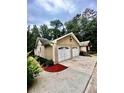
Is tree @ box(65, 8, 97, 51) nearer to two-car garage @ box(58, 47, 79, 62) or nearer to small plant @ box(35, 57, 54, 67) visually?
two-car garage @ box(58, 47, 79, 62)

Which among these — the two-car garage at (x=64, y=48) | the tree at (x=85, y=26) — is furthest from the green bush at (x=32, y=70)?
the tree at (x=85, y=26)

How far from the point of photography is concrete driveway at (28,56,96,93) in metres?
1.49

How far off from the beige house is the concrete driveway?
0.25 ft

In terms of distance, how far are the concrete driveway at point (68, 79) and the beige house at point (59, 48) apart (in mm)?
77

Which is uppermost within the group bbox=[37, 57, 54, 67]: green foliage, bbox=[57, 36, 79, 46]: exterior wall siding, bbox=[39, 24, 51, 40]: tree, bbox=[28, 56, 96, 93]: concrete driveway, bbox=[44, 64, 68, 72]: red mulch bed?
bbox=[39, 24, 51, 40]: tree

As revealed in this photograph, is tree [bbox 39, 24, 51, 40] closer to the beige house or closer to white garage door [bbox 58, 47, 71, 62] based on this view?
the beige house

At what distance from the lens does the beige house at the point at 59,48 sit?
155 centimetres

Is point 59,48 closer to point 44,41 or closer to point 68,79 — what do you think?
point 44,41

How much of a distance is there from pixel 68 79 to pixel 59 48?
270mm

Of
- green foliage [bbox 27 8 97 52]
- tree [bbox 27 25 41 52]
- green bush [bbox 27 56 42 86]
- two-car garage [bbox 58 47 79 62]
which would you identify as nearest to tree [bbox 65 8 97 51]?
green foliage [bbox 27 8 97 52]

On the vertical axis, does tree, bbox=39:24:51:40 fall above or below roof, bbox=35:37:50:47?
above
